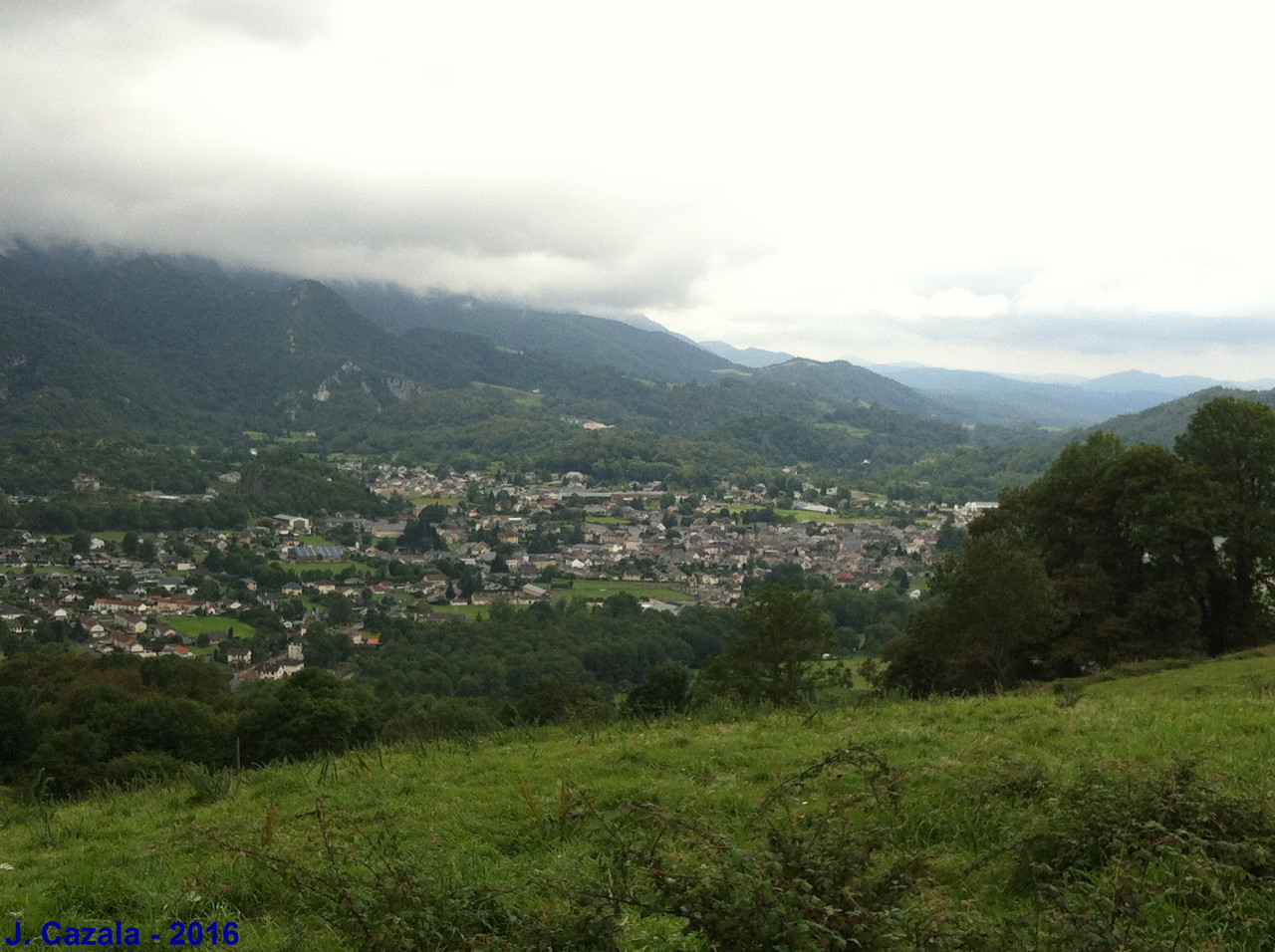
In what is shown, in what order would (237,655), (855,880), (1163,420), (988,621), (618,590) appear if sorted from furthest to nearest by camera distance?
(1163,420)
(618,590)
(237,655)
(988,621)
(855,880)

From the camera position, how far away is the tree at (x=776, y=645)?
21.9 meters

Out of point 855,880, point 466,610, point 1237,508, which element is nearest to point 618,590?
point 466,610

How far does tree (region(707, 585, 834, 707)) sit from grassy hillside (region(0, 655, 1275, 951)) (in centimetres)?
1177

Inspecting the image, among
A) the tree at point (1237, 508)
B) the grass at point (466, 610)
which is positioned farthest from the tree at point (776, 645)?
the grass at point (466, 610)

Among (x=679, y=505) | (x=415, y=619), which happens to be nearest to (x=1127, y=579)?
(x=415, y=619)

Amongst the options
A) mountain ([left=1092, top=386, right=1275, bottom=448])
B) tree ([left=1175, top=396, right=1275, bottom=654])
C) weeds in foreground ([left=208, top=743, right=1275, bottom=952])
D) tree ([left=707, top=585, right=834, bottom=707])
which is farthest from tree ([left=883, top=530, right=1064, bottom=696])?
mountain ([left=1092, top=386, right=1275, bottom=448])

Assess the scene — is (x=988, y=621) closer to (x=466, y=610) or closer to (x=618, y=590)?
(x=466, y=610)

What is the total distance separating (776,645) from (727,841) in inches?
696

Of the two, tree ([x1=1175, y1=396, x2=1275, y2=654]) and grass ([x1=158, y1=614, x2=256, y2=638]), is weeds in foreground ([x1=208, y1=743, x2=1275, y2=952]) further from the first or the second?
grass ([x1=158, y1=614, x2=256, y2=638])

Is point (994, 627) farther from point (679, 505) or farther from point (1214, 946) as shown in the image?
point (679, 505)

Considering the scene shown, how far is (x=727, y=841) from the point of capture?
475cm

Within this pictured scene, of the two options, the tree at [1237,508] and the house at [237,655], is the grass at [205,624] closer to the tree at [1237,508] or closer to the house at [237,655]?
the house at [237,655]

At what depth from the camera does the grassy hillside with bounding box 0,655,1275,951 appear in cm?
409

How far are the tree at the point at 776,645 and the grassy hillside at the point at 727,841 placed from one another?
38.6ft
